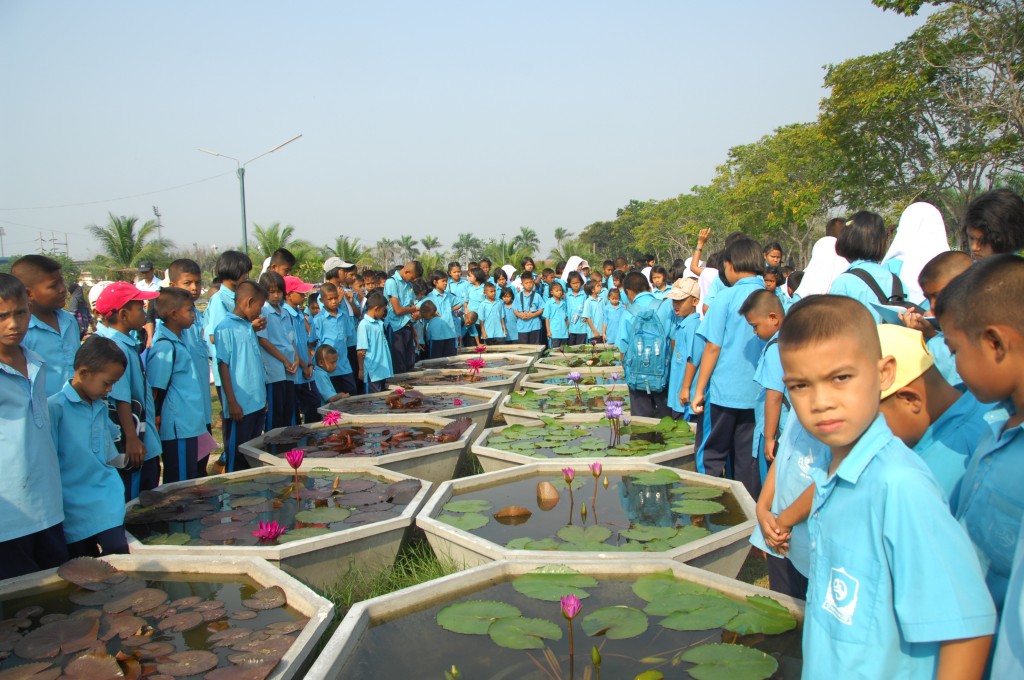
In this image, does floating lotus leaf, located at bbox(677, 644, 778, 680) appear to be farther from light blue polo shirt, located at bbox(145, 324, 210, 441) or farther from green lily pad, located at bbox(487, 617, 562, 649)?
light blue polo shirt, located at bbox(145, 324, 210, 441)

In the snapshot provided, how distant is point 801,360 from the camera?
60.7 inches

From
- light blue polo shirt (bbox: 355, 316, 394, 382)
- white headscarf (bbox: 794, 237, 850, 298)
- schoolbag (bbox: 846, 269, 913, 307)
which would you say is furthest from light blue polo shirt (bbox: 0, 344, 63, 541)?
white headscarf (bbox: 794, 237, 850, 298)

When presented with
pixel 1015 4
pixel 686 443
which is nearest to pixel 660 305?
pixel 686 443

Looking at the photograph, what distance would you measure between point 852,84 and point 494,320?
1416 centimetres

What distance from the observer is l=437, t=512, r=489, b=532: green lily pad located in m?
3.63

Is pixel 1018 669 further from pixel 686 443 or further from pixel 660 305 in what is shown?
pixel 660 305

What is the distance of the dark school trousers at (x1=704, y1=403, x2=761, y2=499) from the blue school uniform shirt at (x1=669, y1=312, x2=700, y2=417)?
2.63 feet

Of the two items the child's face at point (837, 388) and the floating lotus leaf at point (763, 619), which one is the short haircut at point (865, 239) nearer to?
the floating lotus leaf at point (763, 619)

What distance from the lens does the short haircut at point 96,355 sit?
338 centimetres

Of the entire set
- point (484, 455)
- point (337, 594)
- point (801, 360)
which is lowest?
point (337, 594)

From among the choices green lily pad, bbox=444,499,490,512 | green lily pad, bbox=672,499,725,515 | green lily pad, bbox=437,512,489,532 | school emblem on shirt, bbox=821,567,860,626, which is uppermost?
school emblem on shirt, bbox=821,567,860,626

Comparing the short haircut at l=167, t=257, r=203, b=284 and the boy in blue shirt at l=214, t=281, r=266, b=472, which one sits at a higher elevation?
the short haircut at l=167, t=257, r=203, b=284

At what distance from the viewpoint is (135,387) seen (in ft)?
13.5

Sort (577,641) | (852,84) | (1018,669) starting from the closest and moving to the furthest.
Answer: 1. (1018,669)
2. (577,641)
3. (852,84)
